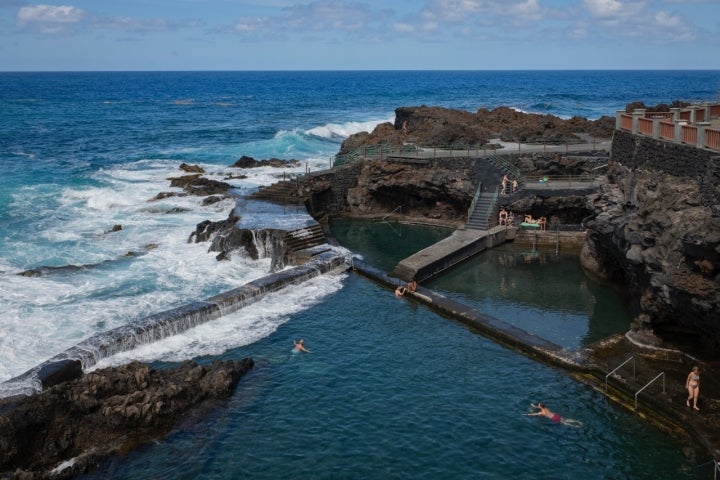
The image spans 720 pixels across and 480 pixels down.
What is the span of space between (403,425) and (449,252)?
13.4 metres

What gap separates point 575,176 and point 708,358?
57.5 feet

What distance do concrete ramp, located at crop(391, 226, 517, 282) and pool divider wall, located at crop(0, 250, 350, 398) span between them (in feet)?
11.1

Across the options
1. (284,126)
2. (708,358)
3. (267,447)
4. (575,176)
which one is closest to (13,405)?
(267,447)

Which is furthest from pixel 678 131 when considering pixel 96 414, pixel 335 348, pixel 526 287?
pixel 96 414

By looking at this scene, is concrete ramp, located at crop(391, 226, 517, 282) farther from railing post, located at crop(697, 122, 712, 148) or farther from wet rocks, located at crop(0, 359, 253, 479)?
railing post, located at crop(697, 122, 712, 148)

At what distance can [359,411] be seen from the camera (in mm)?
16594

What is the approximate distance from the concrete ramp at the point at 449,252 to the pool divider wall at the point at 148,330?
338cm

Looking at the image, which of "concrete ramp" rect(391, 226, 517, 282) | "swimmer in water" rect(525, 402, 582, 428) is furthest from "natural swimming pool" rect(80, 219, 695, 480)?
"concrete ramp" rect(391, 226, 517, 282)

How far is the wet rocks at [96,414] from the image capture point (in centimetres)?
1413

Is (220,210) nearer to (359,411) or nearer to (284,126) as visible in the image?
(359,411)

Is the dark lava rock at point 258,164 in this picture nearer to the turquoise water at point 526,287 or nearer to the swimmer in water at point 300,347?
the turquoise water at point 526,287

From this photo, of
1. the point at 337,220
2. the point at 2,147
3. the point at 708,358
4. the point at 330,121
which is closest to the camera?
the point at 708,358

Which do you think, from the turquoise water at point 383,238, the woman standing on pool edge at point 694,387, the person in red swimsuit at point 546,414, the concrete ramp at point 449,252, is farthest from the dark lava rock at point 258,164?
the woman standing on pool edge at point 694,387

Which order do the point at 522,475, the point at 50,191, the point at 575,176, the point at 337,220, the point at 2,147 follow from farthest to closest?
1. the point at 2,147
2. the point at 50,191
3. the point at 337,220
4. the point at 575,176
5. the point at 522,475
